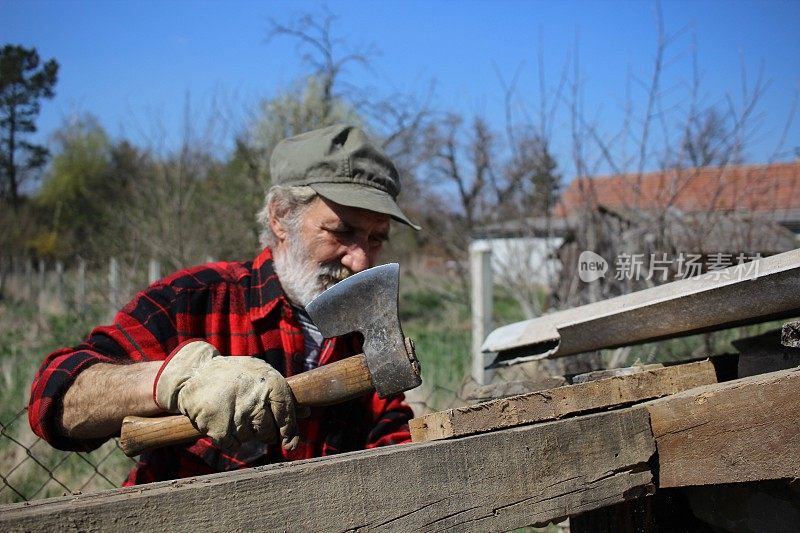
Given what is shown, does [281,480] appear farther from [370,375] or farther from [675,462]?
[675,462]

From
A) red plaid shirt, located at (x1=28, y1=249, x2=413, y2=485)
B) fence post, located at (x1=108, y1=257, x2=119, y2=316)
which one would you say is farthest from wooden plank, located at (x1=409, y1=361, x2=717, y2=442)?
fence post, located at (x1=108, y1=257, x2=119, y2=316)

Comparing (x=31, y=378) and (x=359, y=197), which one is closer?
(x=359, y=197)

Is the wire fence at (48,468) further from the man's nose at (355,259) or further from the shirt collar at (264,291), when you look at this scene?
the man's nose at (355,259)

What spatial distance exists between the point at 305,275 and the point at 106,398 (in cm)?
82

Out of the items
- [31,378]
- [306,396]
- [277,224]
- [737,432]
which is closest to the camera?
[737,432]

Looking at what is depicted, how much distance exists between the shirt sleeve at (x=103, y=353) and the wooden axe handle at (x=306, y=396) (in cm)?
16

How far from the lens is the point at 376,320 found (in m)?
1.60

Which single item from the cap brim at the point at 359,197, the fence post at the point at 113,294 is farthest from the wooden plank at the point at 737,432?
the fence post at the point at 113,294

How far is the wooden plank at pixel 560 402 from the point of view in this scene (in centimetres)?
125

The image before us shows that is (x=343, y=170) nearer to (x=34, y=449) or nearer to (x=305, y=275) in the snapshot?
(x=305, y=275)

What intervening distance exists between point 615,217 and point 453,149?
5.30 meters

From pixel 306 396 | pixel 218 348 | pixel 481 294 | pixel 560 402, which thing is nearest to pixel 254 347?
pixel 218 348

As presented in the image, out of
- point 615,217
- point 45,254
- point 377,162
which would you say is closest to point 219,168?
point 615,217

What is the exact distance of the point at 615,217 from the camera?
5547 millimetres
